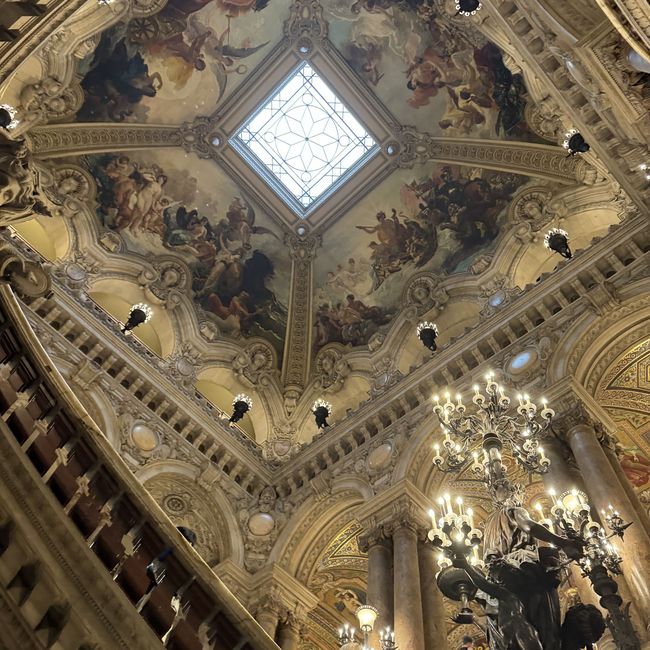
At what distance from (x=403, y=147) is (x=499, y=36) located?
444 cm

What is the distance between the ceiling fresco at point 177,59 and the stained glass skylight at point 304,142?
0.99m

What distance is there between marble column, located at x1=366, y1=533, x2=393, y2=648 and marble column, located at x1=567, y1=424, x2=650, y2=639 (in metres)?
3.03

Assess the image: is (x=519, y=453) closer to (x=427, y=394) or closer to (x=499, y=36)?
(x=427, y=394)

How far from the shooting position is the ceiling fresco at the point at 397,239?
47.4 feet

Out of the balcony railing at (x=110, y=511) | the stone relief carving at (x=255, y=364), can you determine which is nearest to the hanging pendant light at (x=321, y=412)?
the stone relief carving at (x=255, y=364)

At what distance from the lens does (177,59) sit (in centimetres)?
1447

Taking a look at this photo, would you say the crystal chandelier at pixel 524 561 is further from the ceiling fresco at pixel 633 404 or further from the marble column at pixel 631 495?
the ceiling fresco at pixel 633 404

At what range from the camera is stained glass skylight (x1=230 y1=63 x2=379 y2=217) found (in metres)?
15.8

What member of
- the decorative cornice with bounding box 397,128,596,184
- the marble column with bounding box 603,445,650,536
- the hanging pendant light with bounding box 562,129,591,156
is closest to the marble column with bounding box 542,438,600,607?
the marble column with bounding box 603,445,650,536

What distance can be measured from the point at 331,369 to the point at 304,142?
5253 mm

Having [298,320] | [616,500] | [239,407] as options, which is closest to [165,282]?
[298,320]

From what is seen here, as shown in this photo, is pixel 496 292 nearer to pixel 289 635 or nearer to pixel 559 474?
pixel 559 474

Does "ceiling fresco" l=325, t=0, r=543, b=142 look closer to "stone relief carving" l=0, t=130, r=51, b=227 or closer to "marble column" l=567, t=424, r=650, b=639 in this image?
"marble column" l=567, t=424, r=650, b=639

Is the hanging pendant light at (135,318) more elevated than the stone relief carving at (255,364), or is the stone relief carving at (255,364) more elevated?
the stone relief carving at (255,364)
